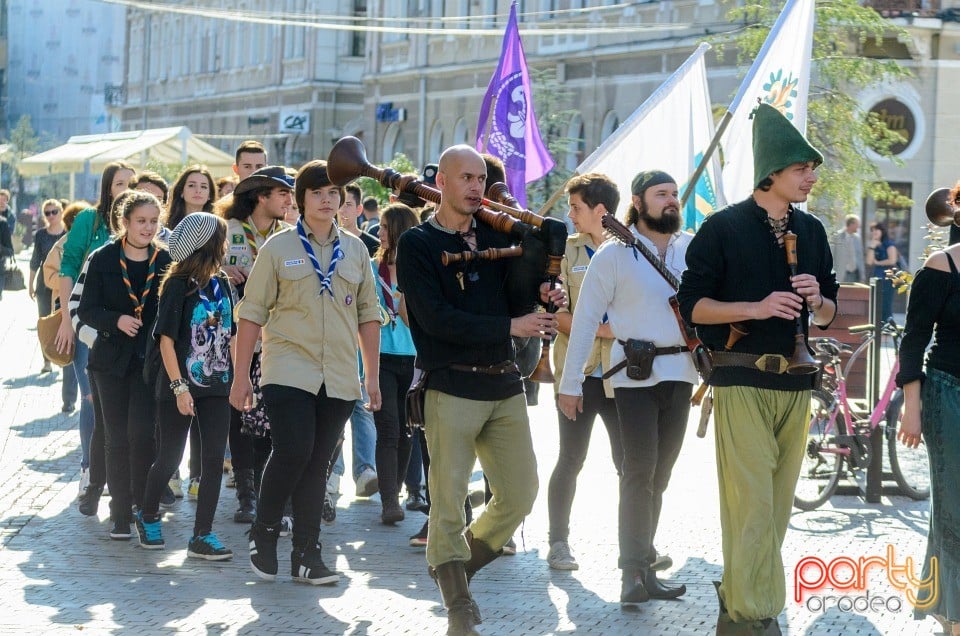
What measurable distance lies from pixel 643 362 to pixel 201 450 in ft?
8.10

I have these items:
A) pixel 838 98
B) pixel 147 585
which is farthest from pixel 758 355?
pixel 838 98

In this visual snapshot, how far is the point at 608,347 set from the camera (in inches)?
316

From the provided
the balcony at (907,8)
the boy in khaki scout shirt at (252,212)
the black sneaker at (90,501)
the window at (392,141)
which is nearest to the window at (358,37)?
the window at (392,141)

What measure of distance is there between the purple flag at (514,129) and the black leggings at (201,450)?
5.18 meters

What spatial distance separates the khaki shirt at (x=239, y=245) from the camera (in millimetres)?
9516

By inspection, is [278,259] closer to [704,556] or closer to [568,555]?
[568,555]

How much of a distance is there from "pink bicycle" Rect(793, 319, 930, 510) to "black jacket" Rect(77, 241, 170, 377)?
3972 mm

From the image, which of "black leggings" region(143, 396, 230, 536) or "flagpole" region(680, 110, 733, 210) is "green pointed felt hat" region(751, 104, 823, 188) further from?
"flagpole" region(680, 110, 733, 210)

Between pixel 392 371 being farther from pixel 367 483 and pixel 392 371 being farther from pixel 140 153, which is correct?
pixel 140 153

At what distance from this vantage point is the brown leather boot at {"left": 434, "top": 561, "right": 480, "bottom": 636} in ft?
21.5

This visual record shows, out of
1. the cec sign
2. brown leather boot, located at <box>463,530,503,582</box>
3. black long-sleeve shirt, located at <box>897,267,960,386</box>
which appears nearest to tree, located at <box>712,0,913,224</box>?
black long-sleeve shirt, located at <box>897,267,960,386</box>

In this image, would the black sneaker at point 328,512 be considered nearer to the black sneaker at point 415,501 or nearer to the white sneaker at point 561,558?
the black sneaker at point 415,501

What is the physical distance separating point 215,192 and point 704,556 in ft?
12.7

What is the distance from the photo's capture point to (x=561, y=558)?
27.1 feet
